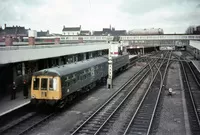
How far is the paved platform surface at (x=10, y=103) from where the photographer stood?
15861mm

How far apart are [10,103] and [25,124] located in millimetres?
3737

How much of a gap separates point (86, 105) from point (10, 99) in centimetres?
588

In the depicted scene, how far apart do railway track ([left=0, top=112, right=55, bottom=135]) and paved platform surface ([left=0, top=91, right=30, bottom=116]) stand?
1045mm

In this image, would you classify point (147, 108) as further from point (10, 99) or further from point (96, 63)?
point (10, 99)

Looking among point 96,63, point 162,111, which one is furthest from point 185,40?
point 162,111

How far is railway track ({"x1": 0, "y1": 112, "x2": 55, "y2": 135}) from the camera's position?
13.4m

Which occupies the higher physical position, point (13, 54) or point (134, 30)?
point (134, 30)

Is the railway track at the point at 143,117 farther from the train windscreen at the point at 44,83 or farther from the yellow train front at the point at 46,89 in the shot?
the train windscreen at the point at 44,83

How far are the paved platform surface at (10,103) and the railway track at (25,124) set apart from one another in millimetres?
1045

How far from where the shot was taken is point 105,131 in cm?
1349

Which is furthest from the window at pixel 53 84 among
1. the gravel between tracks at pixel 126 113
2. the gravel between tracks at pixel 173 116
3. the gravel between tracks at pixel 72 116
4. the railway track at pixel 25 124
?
the gravel between tracks at pixel 173 116

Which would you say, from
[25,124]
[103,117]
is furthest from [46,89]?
[103,117]

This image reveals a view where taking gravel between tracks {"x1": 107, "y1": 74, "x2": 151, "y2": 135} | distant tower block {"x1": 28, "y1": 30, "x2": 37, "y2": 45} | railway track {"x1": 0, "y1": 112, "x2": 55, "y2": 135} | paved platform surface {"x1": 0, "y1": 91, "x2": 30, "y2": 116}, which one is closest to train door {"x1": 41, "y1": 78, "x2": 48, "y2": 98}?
railway track {"x1": 0, "y1": 112, "x2": 55, "y2": 135}

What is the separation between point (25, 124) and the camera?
47.7 feet
